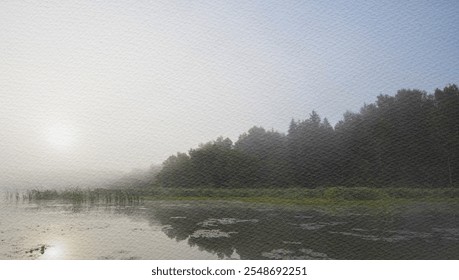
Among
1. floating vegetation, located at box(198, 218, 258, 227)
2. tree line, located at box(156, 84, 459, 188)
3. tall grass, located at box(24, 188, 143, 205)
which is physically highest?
tree line, located at box(156, 84, 459, 188)

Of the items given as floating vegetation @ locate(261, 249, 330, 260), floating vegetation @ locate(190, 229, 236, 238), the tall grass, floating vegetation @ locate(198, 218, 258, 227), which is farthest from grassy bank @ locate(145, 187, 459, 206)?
floating vegetation @ locate(261, 249, 330, 260)

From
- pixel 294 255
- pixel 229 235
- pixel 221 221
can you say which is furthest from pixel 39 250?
pixel 221 221

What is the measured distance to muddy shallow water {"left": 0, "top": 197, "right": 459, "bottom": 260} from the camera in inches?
301

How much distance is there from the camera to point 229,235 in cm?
978

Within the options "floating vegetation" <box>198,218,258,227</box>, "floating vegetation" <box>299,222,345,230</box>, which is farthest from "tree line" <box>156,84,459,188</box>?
"floating vegetation" <box>198,218,258,227</box>

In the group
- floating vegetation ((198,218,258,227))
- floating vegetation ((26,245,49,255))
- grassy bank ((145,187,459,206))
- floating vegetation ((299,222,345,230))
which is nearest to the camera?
floating vegetation ((26,245,49,255))

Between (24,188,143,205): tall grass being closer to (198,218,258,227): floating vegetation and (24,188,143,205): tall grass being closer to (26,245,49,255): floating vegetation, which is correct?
(198,218,258,227): floating vegetation

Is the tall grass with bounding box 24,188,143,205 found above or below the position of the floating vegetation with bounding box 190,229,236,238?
above

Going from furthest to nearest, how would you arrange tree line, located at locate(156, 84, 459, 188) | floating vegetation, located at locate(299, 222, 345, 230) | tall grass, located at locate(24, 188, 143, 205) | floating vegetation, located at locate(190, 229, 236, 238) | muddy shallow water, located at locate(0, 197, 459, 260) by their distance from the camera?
tree line, located at locate(156, 84, 459, 188), tall grass, located at locate(24, 188, 143, 205), floating vegetation, located at locate(299, 222, 345, 230), floating vegetation, located at locate(190, 229, 236, 238), muddy shallow water, located at locate(0, 197, 459, 260)

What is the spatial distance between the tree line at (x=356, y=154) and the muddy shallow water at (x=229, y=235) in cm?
925

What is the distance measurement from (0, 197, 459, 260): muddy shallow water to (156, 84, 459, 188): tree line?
9.25 metres

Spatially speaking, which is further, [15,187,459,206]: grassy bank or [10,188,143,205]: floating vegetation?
[15,187,459,206]: grassy bank
